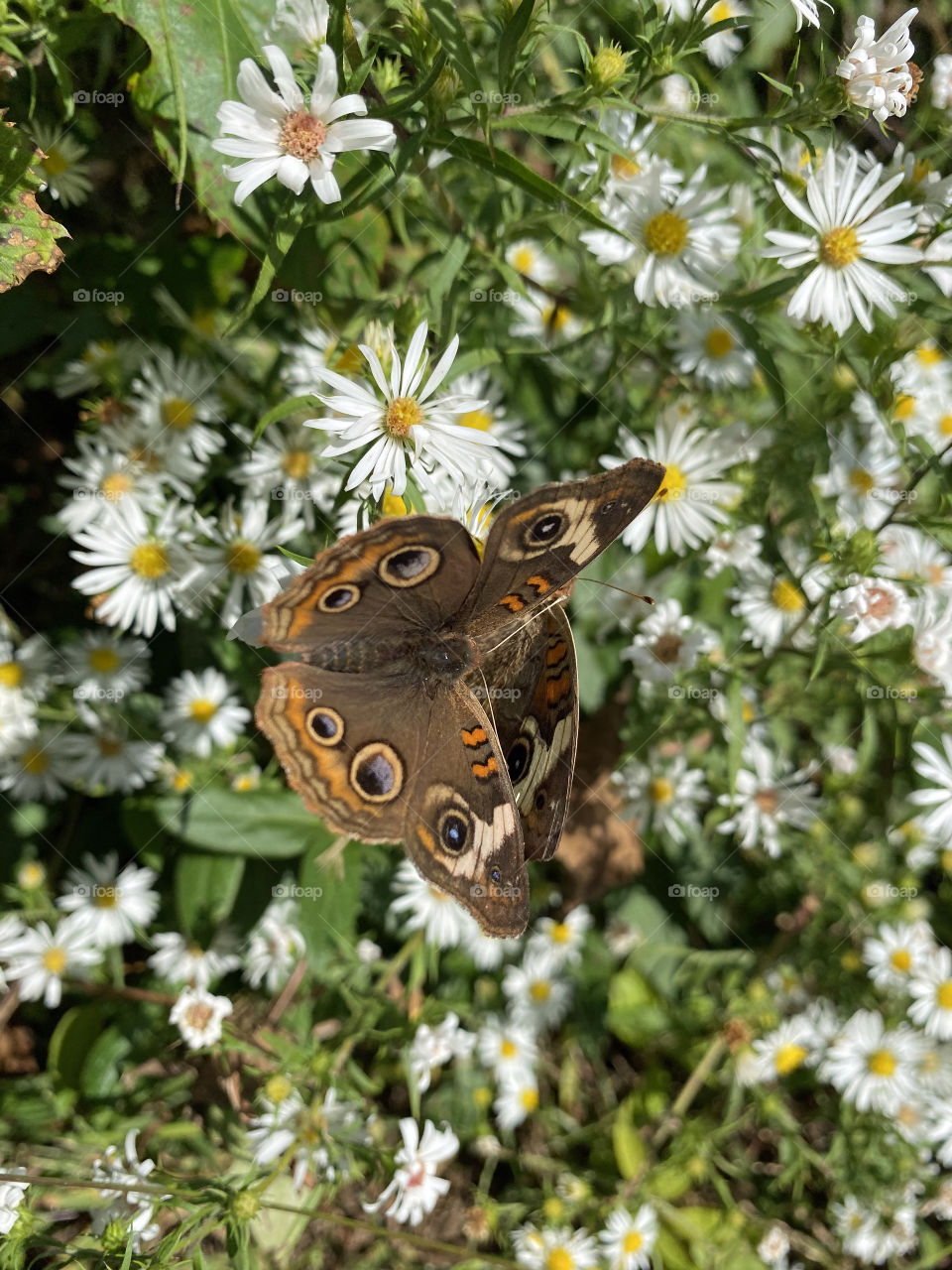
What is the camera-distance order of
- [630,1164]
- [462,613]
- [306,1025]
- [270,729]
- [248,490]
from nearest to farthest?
[270,729] < [462,613] < [248,490] < [306,1025] < [630,1164]

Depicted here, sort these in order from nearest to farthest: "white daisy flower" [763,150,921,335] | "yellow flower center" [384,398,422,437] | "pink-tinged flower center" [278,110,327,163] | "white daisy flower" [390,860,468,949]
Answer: "pink-tinged flower center" [278,110,327,163] → "yellow flower center" [384,398,422,437] → "white daisy flower" [763,150,921,335] → "white daisy flower" [390,860,468,949]

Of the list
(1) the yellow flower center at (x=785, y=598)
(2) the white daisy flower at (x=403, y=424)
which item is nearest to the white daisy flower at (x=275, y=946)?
(2) the white daisy flower at (x=403, y=424)

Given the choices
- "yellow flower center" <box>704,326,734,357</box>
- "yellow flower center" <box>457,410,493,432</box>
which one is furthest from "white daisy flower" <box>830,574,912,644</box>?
"yellow flower center" <box>457,410,493,432</box>

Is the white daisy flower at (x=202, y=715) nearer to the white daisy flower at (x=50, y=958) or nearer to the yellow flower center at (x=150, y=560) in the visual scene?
the yellow flower center at (x=150, y=560)

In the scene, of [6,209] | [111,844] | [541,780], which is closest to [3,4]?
[6,209]

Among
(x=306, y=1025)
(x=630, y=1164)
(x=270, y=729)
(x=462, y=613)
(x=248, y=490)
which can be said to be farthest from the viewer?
(x=630, y=1164)

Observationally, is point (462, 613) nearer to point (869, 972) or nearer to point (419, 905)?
point (419, 905)

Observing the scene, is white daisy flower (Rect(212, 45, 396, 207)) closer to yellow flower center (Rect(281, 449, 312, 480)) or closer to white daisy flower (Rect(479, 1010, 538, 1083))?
yellow flower center (Rect(281, 449, 312, 480))
